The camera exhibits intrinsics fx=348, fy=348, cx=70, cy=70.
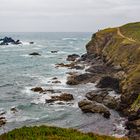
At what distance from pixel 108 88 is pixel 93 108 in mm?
14165

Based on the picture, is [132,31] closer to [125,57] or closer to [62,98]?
[125,57]

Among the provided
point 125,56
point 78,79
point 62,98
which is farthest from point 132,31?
point 62,98

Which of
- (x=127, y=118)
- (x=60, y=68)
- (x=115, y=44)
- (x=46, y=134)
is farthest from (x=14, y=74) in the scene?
(x=46, y=134)

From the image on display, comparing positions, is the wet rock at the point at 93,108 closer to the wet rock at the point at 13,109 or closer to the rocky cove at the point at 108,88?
the rocky cove at the point at 108,88

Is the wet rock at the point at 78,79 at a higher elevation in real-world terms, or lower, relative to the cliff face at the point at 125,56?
lower

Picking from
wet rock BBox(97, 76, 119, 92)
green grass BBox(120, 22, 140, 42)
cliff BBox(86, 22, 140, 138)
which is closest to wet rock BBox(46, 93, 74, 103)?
cliff BBox(86, 22, 140, 138)

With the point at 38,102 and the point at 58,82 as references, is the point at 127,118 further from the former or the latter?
the point at 58,82

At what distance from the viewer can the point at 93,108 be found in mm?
50812

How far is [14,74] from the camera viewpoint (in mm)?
90750

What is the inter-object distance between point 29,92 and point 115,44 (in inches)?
1475

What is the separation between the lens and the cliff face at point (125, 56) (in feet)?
165

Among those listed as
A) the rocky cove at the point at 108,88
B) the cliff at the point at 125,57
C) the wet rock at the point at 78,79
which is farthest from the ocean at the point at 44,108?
the cliff at the point at 125,57

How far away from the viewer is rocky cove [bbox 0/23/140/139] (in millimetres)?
46656

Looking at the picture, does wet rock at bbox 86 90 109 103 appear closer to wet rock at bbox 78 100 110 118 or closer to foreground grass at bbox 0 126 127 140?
wet rock at bbox 78 100 110 118
